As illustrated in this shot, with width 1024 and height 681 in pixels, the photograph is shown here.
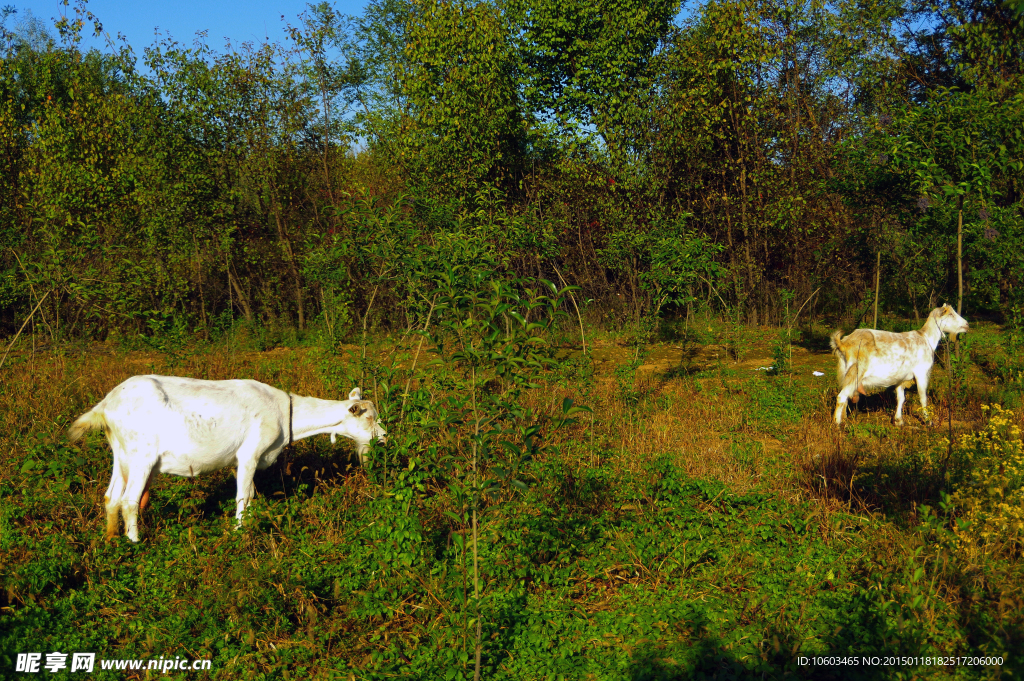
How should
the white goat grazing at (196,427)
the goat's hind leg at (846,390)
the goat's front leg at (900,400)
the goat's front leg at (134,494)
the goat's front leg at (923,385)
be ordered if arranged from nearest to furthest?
the goat's front leg at (134,494)
the white goat grazing at (196,427)
the goat's hind leg at (846,390)
the goat's front leg at (900,400)
the goat's front leg at (923,385)

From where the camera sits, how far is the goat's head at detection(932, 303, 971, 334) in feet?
37.9

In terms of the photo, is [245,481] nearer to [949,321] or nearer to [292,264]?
[949,321]

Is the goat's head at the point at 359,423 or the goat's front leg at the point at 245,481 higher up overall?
the goat's head at the point at 359,423

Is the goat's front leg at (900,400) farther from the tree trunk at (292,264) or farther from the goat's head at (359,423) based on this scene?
the tree trunk at (292,264)

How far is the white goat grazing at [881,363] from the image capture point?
10.8 m

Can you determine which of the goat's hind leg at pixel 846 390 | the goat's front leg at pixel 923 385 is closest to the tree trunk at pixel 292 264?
the goat's hind leg at pixel 846 390

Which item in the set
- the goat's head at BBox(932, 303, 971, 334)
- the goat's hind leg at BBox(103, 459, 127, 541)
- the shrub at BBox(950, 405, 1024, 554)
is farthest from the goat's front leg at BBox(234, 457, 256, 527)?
the goat's head at BBox(932, 303, 971, 334)

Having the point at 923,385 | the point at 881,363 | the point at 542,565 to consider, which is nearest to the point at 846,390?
the point at 881,363

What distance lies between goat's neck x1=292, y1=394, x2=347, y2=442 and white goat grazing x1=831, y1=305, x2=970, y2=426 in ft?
22.8

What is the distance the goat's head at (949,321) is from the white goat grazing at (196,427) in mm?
9012

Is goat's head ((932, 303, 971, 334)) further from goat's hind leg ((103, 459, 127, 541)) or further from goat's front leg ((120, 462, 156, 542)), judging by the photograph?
goat's hind leg ((103, 459, 127, 541))

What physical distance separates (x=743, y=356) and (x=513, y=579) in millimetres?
11077

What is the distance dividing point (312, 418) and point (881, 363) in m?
8.03

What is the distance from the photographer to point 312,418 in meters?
7.95
